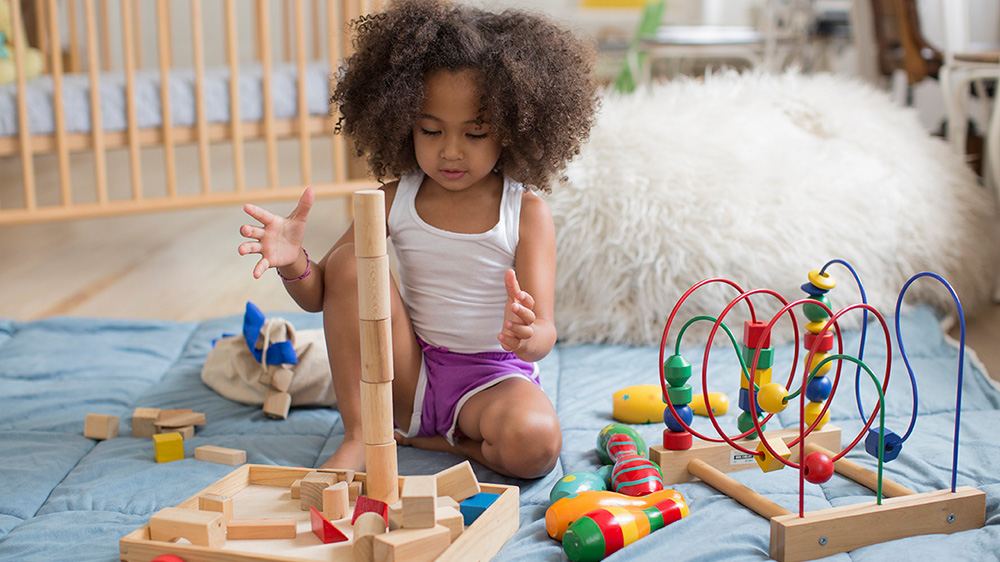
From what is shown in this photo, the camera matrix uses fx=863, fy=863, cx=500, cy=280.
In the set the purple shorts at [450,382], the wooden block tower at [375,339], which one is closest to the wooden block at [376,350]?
the wooden block tower at [375,339]

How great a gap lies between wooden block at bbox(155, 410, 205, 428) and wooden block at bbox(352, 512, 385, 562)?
0.47 m

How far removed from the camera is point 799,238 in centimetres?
148

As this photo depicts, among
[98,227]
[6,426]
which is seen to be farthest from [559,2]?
[6,426]

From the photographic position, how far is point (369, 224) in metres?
0.70

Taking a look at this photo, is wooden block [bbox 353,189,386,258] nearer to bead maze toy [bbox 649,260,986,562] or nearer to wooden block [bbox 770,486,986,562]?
bead maze toy [bbox 649,260,986,562]

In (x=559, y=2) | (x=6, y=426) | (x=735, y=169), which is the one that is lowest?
(x=6, y=426)

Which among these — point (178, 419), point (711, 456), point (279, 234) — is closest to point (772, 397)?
point (711, 456)

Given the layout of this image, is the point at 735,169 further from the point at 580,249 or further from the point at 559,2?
the point at 559,2

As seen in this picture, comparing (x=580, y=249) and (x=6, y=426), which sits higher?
(x=580, y=249)

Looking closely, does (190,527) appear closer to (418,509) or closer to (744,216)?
(418,509)

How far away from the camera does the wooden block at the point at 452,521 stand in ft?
2.46

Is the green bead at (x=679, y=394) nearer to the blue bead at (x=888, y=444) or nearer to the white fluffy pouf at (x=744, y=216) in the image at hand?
the blue bead at (x=888, y=444)

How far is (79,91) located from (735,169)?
4.56 ft

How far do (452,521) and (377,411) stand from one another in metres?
0.12
